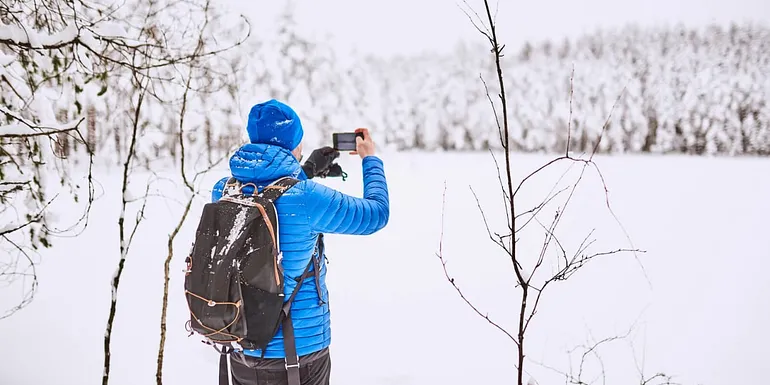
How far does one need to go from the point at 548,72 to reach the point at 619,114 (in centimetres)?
959

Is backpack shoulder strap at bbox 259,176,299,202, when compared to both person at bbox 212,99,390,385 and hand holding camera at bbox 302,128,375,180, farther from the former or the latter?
hand holding camera at bbox 302,128,375,180

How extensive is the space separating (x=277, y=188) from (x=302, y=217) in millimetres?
148

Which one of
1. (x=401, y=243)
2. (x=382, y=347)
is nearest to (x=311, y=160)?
(x=382, y=347)

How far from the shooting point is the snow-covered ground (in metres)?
5.88

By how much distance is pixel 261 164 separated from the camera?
1875 millimetres

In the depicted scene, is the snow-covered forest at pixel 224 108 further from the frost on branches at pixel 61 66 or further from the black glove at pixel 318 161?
the black glove at pixel 318 161

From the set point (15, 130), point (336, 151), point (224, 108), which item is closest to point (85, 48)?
point (15, 130)

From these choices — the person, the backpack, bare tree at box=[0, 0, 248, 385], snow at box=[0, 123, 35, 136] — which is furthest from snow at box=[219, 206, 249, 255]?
snow at box=[0, 123, 35, 136]

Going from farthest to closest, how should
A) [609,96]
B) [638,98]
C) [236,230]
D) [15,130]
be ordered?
[609,96] < [638,98] < [15,130] < [236,230]

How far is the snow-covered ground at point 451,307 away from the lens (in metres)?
5.88

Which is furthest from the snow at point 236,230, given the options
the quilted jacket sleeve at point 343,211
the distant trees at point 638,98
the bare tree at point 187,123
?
the distant trees at point 638,98

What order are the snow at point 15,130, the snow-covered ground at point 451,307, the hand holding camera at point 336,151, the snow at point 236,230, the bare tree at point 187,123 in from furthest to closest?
the snow-covered ground at point 451,307
the bare tree at point 187,123
the hand holding camera at point 336,151
the snow at point 15,130
the snow at point 236,230

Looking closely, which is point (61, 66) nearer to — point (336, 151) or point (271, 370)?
point (336, 151)

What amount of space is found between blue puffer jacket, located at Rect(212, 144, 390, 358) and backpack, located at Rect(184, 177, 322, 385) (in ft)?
0.16
